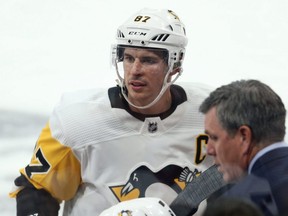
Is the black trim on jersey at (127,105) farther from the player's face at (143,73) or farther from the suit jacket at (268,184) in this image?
the suit jacket at (268,184)

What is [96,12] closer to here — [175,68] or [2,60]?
[2,60]

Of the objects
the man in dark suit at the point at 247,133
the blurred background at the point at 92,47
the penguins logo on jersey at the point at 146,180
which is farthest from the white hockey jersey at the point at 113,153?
the blurred background at the point at 92,47

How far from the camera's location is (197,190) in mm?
3373

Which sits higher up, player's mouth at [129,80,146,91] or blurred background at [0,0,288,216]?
player's mouth at [129,80,146,91]

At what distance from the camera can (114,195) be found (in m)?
3.36

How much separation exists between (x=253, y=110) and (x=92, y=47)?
2.75 m

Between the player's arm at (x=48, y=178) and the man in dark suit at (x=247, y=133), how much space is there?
0.85 meters

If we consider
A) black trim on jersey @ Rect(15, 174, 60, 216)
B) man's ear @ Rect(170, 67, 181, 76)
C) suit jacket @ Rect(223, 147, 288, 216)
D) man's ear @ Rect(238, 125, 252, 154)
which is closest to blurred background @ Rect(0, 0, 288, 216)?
black trim on jersey @ Rect(15, 174, 60, 216)

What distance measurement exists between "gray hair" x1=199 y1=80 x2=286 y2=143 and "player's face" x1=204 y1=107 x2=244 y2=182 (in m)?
0.02

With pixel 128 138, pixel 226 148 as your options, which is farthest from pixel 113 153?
pixel 226 148

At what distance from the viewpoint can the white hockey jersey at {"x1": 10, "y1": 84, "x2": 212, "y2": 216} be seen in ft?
11.0

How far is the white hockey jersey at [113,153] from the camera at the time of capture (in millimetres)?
3367

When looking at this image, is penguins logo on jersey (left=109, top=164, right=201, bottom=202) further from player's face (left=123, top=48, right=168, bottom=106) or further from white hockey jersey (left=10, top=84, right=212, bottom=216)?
player's face (left=123, top=48, right=168, bottom=106)

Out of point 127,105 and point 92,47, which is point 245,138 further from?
point 92,47
